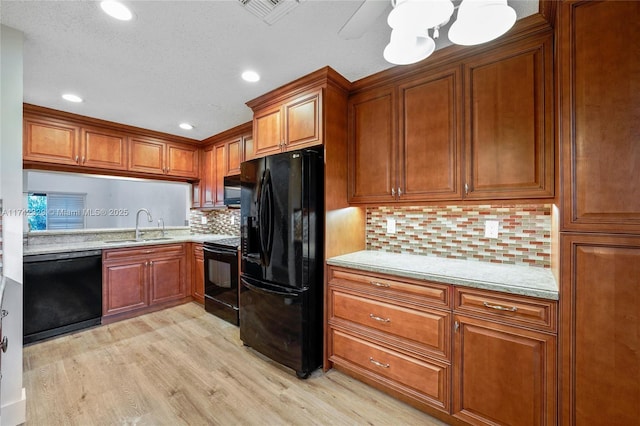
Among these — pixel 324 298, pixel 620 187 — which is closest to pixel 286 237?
pixel 324 298

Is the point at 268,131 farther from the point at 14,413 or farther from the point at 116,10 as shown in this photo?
the point at 14,413

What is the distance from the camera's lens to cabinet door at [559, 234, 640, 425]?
111 centimetres

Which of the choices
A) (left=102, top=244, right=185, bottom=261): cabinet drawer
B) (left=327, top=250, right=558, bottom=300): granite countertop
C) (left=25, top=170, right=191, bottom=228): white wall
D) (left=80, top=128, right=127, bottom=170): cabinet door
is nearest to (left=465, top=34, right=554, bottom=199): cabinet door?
(left=327, top=250, right=558, bottom=300): granite countertop

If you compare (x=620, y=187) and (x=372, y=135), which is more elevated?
(x=372, y=135)

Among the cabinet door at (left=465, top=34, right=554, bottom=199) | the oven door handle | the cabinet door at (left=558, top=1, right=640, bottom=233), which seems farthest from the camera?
the oven door handle

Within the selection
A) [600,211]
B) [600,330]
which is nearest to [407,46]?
[600,211]

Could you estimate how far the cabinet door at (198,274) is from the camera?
12.0ft

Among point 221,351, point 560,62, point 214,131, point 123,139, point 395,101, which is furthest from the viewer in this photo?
point 214,131

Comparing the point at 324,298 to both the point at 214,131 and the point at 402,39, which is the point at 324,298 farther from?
the point at 214,131

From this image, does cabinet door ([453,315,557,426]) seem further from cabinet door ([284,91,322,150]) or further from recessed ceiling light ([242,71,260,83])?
recessed ceiling light ([242,71,260,83])

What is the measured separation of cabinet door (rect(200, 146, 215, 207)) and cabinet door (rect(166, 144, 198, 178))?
138 millimetres

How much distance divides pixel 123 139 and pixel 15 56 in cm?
196

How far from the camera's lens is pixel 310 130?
223 centimetres

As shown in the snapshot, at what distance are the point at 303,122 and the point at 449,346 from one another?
76.9 inches
